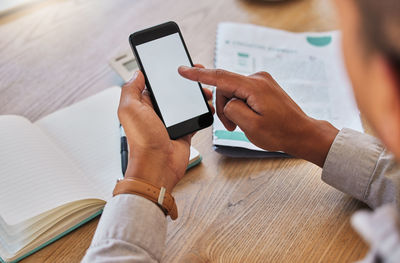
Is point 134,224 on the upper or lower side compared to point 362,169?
upper

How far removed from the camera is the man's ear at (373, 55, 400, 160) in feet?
1.01

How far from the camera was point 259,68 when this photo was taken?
93cm

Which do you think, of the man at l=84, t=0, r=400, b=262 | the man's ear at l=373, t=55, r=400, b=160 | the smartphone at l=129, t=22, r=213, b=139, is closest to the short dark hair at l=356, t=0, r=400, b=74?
the man's ear at l=373, t=55, r=400, b=160

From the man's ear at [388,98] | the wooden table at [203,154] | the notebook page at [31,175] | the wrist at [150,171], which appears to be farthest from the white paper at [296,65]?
the man's ear at [388,98]

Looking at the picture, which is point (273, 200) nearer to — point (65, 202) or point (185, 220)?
point (185, 220)

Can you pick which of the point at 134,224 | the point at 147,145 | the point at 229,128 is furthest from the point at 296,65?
the point at 134,224

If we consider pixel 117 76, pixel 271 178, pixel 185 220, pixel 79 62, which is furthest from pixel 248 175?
pixel 79 62

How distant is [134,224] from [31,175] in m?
0.22

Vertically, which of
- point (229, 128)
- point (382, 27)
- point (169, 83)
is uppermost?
point (382, 27)

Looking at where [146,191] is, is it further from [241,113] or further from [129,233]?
[241,113]

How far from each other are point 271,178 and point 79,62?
534 millimetres

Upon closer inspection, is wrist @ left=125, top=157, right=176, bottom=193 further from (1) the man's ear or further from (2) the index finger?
(1) the man's ear

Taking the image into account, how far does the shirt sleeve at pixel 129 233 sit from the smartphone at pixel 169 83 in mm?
167

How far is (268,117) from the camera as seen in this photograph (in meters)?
0.68
